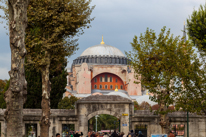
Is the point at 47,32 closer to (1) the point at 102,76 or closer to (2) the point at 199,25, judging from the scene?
(2) the point at 199,25

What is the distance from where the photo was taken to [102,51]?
395 feet

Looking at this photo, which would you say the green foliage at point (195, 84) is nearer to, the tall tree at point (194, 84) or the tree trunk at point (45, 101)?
the tall tree at point (194, 84)

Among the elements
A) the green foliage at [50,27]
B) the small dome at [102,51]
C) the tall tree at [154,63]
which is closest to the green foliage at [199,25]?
the tall tree at [154,63]

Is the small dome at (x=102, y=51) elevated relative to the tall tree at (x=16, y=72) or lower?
elevated

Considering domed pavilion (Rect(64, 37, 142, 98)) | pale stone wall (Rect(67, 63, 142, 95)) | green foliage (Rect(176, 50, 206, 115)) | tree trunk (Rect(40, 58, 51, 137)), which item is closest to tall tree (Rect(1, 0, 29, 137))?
tree trunk (Rect(40, 58, 51, 137))

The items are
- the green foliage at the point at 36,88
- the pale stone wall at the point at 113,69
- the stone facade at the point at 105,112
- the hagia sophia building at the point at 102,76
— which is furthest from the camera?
the pale stone wall at the point at 113,69

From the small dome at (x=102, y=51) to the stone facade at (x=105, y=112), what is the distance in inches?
3742

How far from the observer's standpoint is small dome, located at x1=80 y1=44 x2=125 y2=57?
11936 centimetres

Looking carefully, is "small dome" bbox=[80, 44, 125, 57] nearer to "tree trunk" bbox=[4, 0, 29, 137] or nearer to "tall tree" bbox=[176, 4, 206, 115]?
"tall tree" bbox=[176, 4, 206, 115]

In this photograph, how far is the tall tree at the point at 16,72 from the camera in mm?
9445

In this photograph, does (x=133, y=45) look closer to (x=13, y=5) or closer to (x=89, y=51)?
(x=13, y=5)

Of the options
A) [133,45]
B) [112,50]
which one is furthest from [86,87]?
[133,45]

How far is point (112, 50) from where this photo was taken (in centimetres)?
12262

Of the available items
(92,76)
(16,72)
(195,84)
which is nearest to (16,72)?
(16,72)
